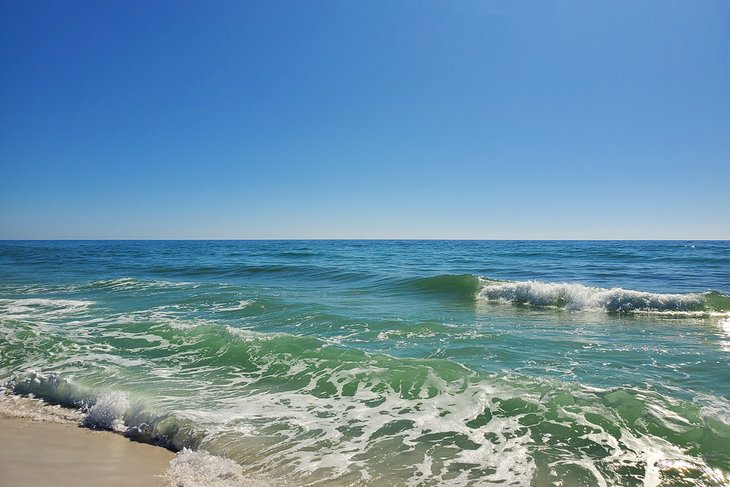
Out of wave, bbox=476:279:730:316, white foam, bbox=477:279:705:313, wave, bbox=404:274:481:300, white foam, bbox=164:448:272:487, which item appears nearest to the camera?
white foam, bbox=164:448:272:487

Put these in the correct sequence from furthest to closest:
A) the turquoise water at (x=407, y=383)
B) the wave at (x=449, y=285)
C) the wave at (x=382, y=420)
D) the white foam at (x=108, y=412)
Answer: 1. the wave at (x=449, y=285)
2. the white foam at (x=108, y=412)
3. the turquoise water at (x=407, y=383)
4. the wave at (x=382, y=420)

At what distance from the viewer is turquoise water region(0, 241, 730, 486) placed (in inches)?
154

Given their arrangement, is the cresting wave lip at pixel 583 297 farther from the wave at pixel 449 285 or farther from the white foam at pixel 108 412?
the white foam at pixel 108 412

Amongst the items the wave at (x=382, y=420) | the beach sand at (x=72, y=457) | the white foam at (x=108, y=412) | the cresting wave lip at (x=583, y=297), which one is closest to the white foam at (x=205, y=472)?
the wave at (x=382, y=420)

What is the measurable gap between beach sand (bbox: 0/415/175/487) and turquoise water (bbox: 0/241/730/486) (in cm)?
27

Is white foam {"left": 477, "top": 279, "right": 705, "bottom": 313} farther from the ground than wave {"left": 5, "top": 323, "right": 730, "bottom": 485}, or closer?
farther from the ground

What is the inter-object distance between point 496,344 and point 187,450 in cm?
574

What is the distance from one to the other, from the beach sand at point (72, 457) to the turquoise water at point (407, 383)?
10.6 inches

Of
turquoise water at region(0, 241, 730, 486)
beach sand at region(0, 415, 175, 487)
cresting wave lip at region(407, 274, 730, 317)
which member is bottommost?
beach sand at region(0, 415, 175, 487)

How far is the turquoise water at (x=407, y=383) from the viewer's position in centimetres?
392

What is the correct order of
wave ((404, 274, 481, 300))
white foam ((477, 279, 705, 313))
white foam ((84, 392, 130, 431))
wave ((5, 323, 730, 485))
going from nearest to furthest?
wave ((5, 323, 730, 485))
white foam ((84, 392, 130, 431))
white foam ((477, 279, 705, 313))
wave ((404, 274, 481, 300))

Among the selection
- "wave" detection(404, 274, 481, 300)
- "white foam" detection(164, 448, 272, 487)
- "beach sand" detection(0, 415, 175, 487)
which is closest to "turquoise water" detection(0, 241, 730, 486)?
"white foam" detection(164, 448, 272, 487)

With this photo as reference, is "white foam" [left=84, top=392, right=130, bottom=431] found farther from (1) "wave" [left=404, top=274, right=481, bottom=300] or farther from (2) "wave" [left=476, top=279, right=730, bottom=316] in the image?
(2) "wave" [left=476, top=279, right=730, bottom=316]

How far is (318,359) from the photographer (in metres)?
6.98
